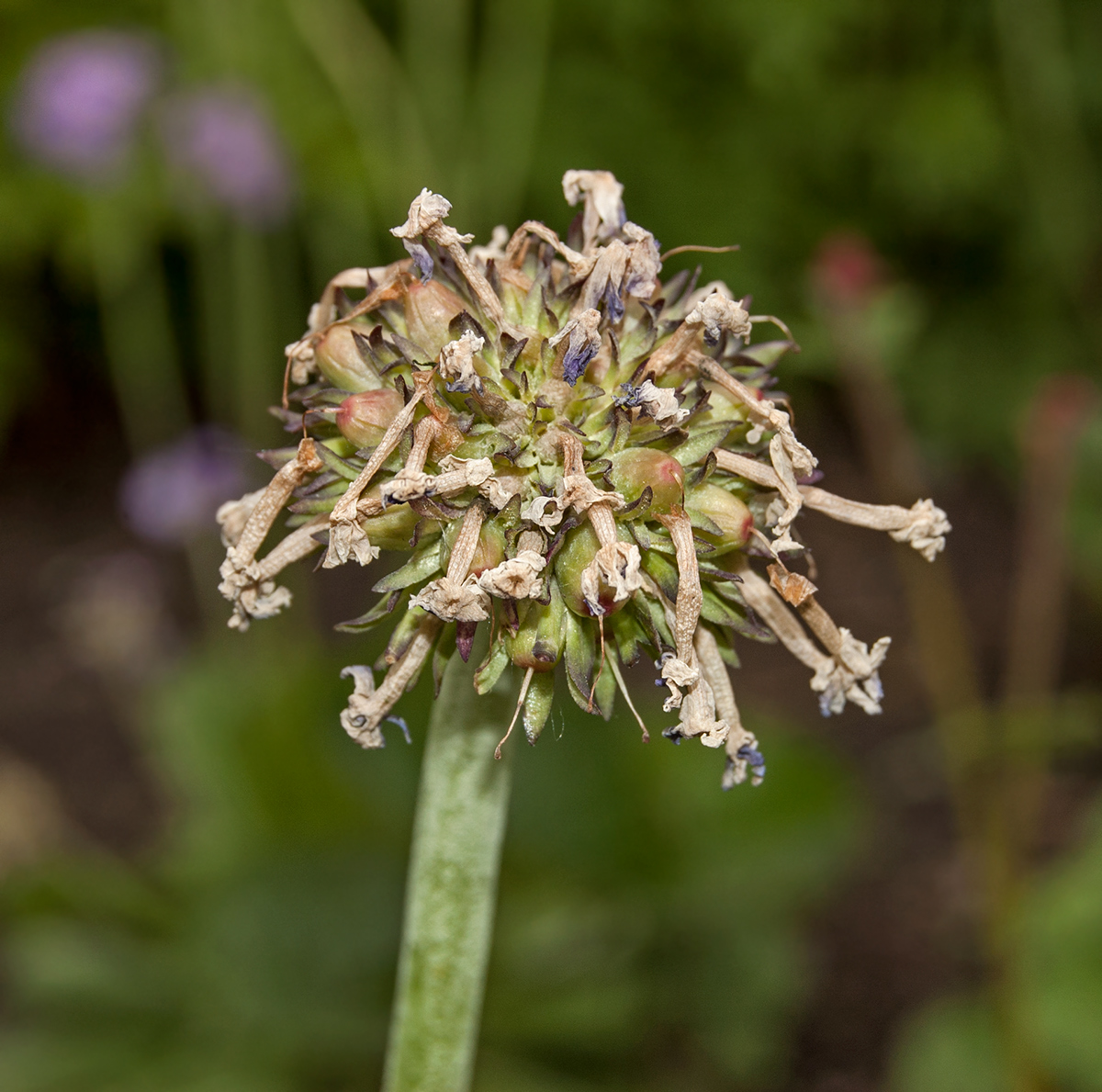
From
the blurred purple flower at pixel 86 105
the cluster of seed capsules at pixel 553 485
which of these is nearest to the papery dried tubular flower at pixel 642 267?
the cluster of seed capsules at pixel 553 485

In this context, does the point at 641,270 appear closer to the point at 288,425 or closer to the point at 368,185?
the point at 288,425

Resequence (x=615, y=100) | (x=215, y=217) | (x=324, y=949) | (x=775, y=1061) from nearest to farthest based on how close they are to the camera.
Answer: (x=324, y=949) → (x=775, y=1061) → (x=215, y=217) → (x=615, y=100)

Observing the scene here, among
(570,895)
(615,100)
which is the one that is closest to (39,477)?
(615,100)

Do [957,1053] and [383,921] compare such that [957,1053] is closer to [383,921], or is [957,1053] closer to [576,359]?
[383,921]

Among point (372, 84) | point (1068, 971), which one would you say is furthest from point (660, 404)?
point (372, 84)

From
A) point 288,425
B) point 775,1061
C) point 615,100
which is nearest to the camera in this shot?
point 288,425

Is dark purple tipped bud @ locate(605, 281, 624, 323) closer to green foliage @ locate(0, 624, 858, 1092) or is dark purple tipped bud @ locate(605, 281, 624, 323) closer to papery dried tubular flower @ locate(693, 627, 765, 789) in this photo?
papery dried tubular flower @ locate(693, 627, 765, 789)
